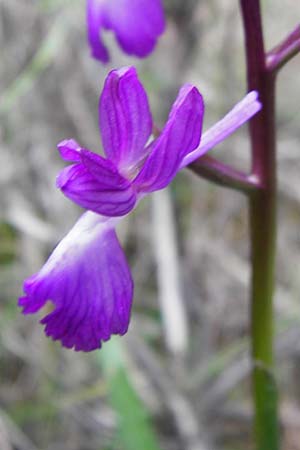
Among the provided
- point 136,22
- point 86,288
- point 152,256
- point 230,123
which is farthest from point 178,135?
point 152,256

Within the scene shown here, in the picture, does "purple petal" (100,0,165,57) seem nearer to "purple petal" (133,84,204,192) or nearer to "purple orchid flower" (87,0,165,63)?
"purple orchid flower" (87,0,165,63)

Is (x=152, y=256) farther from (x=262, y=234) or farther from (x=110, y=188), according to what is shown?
(x=110, y=188)

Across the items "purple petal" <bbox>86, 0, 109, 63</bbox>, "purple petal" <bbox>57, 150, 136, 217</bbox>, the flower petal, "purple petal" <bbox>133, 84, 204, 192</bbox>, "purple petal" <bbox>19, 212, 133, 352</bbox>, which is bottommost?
"purple petal" <bbox>19, 212, 133, 352</bbox>

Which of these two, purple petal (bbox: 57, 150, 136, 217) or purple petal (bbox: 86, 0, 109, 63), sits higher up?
purple petal (bbox: 86, 0, 109, 63)

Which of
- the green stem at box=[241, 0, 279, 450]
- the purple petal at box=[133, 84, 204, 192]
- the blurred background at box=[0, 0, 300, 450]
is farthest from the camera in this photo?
the blurred background at box=[0, 0, 300, 450]

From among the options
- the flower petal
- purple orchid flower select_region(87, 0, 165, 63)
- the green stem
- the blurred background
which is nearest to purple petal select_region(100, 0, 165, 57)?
purple orchid flower select_region(87, 0, 165, 63)

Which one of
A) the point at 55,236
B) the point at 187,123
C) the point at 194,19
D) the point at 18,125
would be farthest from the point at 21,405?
the point at 187,123

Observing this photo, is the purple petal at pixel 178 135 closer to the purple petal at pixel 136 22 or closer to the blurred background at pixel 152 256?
the purple petal at pixel 136 22

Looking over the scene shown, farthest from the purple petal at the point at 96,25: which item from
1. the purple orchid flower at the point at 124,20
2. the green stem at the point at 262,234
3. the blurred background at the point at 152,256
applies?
the blurred background at the point at 152,256
